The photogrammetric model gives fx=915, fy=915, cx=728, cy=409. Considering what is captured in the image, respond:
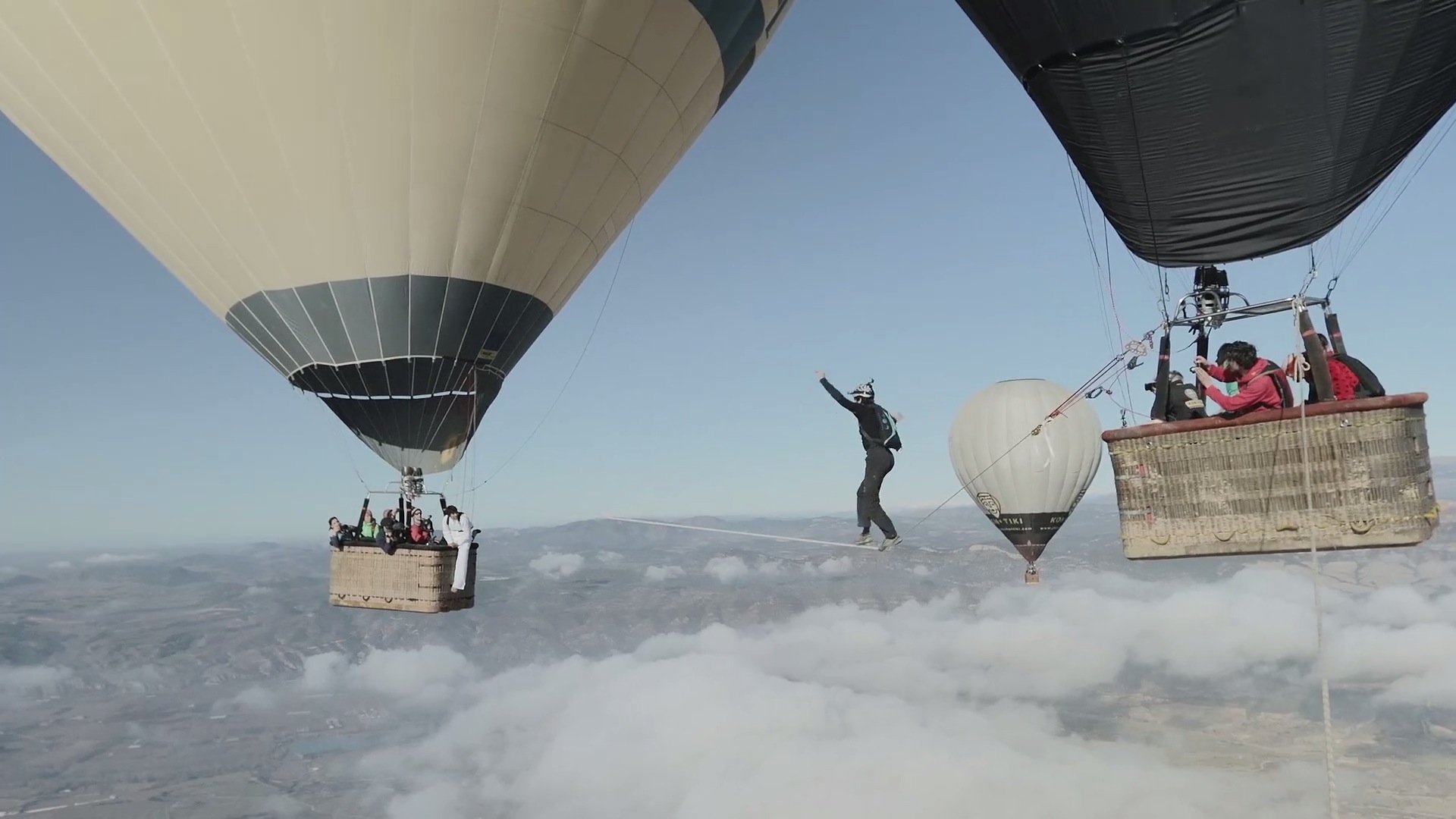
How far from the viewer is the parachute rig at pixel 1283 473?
426cm

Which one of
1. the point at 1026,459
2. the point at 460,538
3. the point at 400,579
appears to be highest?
the point at 1026,459

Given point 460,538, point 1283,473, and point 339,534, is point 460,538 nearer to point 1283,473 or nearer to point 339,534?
point 339,534

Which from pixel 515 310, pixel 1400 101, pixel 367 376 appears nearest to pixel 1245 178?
pixel 1400 101

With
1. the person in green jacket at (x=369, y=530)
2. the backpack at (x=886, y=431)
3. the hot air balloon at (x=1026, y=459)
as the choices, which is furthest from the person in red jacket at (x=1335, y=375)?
the hot air balloon at (x=1026, y=459)

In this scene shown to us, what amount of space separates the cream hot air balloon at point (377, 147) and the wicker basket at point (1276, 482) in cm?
609

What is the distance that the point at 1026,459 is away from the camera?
1838 centimetres

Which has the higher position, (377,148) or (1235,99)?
(377,148)

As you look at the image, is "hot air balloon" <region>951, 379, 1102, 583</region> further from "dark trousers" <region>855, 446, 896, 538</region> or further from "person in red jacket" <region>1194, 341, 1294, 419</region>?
"person in red jacket" <region>1194, 341, 1294, 419</region>

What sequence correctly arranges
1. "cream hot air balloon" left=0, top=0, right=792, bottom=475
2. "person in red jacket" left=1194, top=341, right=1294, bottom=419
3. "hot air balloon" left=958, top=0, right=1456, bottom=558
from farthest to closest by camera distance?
1. "cream hot air balloon" left=0, top=0, right=792, bottom=475
2. "person in red jacket" left=1194, top=341, right=1294, bottom=419
3. "hot air balloon" left=958, top=0, right=1456, bottom=558

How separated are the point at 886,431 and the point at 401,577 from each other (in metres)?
4.77

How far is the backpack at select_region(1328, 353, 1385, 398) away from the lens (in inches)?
176

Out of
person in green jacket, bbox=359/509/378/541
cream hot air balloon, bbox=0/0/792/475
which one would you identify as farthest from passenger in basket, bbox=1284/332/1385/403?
person in green jacket, bbox=359/509/378/541

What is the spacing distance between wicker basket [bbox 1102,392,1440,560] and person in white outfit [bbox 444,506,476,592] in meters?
6.11

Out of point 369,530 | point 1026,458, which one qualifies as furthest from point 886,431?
point 1026,458
